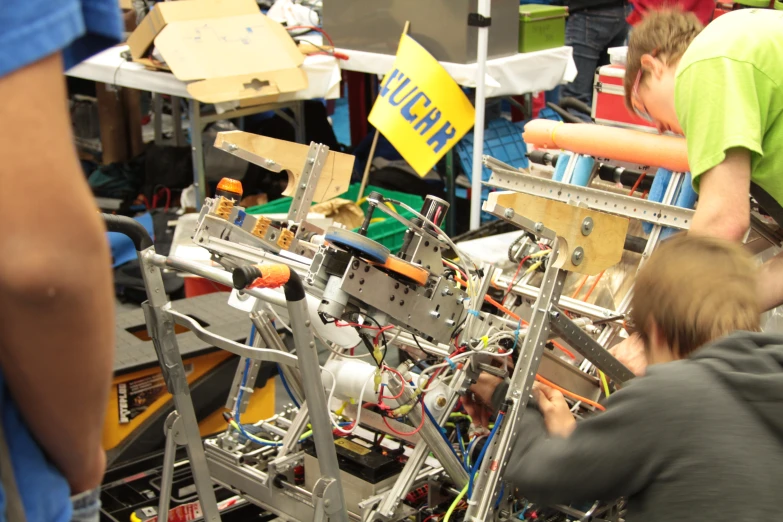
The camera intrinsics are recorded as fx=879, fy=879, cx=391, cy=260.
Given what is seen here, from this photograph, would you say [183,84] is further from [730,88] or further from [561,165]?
[730,88]

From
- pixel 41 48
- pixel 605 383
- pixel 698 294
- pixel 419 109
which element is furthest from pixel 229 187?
pixel 419 109

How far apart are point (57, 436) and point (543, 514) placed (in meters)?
1.71

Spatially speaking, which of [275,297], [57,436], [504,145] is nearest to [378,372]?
[275,297]

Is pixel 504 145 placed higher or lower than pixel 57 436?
lower

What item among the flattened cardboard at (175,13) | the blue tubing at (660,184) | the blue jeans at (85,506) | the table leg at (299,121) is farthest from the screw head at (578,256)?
the table leg at (299,121)

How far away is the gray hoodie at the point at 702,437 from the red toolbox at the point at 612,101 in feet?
6.64

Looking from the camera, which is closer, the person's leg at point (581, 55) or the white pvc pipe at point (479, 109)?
the white pvc pipe at point (479, 109)

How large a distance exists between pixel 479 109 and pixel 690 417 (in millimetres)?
3133

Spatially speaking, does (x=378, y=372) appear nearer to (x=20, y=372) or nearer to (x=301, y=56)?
(x=20, y=372)

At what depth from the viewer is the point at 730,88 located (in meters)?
2.07

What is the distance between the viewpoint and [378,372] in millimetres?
2238

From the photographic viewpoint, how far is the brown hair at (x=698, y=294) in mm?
1370

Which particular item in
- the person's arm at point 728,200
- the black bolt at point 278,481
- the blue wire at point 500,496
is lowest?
the black bolt at point 278,481

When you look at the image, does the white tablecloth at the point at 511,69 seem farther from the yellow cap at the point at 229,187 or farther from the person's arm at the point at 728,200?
the person's arm at the point at 728,200
